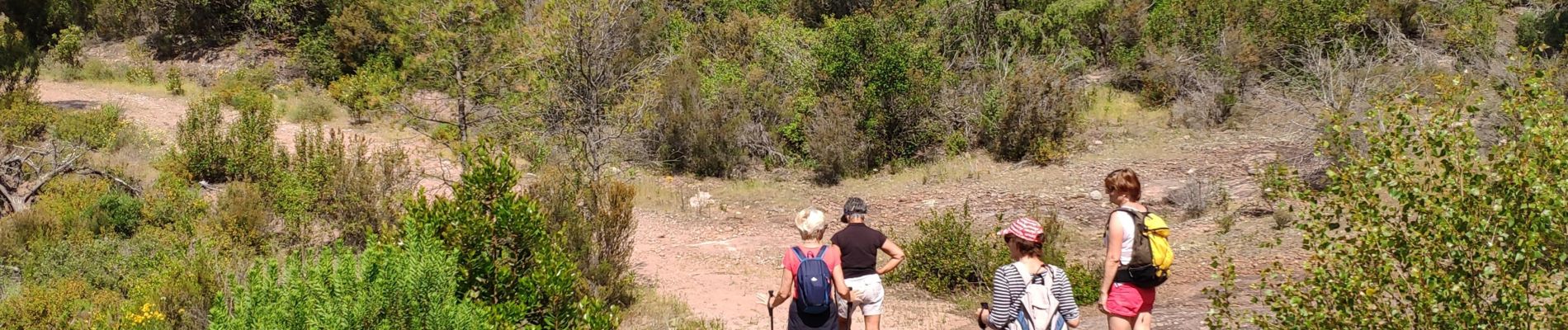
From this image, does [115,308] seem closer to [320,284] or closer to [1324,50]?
[320,284]

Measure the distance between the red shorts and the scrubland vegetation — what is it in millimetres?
300

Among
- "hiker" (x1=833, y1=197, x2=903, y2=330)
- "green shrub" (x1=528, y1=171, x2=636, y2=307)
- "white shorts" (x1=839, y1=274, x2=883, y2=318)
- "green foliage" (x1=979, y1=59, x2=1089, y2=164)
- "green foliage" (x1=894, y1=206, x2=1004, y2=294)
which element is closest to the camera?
"hiker" (x1=833, y1=197, x2=903, y2=330)

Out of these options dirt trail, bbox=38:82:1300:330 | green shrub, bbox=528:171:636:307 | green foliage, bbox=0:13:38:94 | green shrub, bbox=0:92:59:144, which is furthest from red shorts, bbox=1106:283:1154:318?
green foliage, bbox=0:13:38:94

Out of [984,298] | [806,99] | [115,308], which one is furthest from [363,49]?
[984,298]

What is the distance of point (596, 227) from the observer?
8938 millimetres

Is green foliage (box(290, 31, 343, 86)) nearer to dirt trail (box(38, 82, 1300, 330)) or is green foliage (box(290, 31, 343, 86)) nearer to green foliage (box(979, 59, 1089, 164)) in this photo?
dirt trail (box(38, 82, 1300, 330))

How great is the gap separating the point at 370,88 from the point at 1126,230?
51.4 ft

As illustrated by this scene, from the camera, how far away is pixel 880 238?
5.27m

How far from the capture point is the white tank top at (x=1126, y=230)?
445 cm

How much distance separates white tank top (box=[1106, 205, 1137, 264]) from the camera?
14.6ft

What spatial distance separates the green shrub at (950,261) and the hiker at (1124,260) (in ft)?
13.4

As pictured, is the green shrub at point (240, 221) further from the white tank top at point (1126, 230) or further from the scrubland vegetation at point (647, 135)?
the white tank top at point (1126, 230)

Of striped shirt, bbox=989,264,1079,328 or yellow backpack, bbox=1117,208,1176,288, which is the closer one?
striped shirt, bbox=989,264,1079,328

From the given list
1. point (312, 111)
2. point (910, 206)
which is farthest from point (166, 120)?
point (910, 206)
